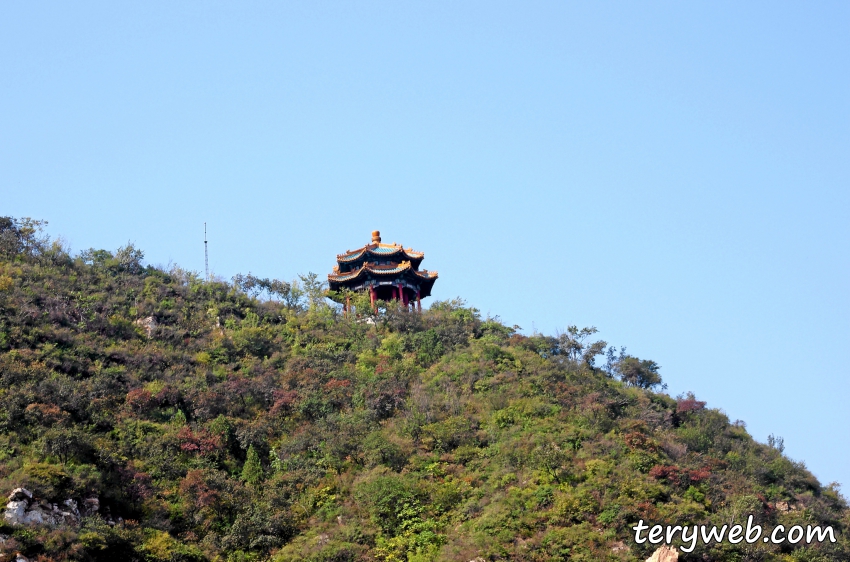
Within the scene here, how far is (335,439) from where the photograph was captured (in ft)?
137

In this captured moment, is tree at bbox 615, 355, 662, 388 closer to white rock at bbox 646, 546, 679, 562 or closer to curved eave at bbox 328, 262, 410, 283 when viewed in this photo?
curved eave at bbox 328, 262, 410, 283

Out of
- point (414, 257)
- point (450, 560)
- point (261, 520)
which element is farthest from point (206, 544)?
point (414, 257)

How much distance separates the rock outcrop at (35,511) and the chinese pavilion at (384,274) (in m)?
26.3

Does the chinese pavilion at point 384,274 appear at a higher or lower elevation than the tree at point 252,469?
higher

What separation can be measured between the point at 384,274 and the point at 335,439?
1905 centimetres

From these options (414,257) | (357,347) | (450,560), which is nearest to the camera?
(450,560)

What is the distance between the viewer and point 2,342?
141 ft

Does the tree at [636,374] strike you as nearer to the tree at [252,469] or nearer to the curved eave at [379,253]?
the curved eave at [379,253]

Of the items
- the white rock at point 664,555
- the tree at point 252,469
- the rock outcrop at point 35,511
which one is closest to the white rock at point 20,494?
the rock outcrop at point 35,511

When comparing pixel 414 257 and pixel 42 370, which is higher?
pixel 414 257

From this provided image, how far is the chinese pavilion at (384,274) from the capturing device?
197ft

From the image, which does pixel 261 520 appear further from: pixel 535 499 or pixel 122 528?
pixel 535 499

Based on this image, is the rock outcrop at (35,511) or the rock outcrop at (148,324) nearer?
the rock outcrop at (35,511)

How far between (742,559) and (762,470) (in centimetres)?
870
